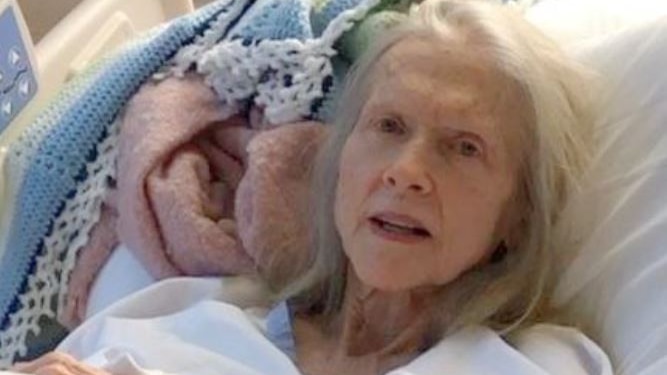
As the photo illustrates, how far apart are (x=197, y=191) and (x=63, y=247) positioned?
0.53 feet

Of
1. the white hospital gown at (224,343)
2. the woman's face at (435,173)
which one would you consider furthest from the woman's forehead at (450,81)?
the white hospital gown at (224,343)

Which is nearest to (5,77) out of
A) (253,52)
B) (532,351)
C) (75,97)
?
Result: (75,97)

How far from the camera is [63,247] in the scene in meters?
1.48

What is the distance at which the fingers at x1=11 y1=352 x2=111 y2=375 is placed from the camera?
4.09 feet

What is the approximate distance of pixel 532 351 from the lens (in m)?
1.25

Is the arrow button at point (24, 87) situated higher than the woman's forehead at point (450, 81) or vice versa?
the woman's forehead at point (450, 81)

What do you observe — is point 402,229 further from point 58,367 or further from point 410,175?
point 58,367

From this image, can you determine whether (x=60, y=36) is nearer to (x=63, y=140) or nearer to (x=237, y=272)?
(x=63, y=140)

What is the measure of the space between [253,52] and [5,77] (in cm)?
26

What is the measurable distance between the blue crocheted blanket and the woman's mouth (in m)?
0.22

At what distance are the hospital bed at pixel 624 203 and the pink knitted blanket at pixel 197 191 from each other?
0.93 feet

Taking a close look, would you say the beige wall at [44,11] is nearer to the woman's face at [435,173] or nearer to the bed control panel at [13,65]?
the bed control panel at [13,65]

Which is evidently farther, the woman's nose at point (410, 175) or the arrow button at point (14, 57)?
the arrow button at point (14, 57)

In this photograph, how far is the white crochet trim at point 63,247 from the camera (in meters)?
1.47
